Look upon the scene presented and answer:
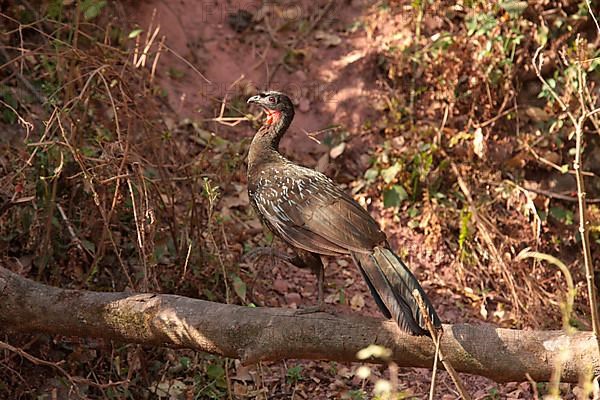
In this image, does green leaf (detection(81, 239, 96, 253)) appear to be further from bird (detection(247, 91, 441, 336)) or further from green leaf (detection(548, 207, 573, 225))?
green leaf (detection(548, 207, 573, 225))

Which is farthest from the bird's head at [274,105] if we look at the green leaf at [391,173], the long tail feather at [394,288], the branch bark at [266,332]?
the green leaf at [391,173]

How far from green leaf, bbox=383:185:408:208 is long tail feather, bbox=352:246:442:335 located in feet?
8.96

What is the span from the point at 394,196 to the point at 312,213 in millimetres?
2587

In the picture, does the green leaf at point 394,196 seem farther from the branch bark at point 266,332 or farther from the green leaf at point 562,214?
the branch bark at point 266,332

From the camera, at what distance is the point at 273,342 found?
4293 millimetres

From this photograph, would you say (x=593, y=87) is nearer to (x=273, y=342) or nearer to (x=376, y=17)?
(x=376, y=17)

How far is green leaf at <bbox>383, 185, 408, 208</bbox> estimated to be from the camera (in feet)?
23.6

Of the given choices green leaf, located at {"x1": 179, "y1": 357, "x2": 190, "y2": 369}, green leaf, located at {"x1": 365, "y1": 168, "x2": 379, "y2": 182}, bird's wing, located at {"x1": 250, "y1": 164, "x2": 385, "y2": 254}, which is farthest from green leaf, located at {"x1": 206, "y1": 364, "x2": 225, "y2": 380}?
green leaf, located at {"x1": 365, "y1": 168, "x2": 379, "y2": 182}

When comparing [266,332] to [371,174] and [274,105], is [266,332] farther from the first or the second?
[371,174]

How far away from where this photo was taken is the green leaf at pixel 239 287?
5883 mm

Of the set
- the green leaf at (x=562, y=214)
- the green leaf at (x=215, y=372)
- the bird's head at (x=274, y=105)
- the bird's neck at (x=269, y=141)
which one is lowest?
the green leaf at (x=215, y=372)

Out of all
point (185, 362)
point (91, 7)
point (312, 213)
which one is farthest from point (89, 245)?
point (91, 7)

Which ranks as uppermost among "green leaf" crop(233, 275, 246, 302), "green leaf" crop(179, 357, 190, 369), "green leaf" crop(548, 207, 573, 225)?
"green leaf" crop(548, 207, 573, 225)

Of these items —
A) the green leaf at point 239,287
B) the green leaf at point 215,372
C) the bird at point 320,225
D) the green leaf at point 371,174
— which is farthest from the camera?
the green leaf at point 371,174
